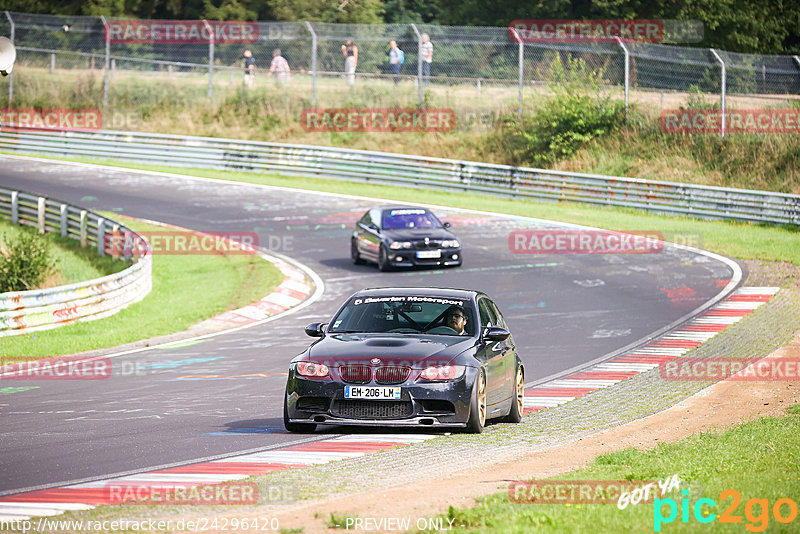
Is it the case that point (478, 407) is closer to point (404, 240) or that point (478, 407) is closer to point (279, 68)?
point (404, 240)

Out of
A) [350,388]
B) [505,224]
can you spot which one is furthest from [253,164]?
[350,388]

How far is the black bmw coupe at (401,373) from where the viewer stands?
1049cm

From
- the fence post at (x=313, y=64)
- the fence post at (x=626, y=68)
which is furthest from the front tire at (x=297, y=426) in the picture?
the fence post at (x=313, y=64)

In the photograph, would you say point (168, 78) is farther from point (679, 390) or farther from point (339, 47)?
point (679, 390)

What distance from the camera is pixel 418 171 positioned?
3928 cm

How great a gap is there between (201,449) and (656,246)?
65.3 ft

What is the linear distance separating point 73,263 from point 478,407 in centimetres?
1957

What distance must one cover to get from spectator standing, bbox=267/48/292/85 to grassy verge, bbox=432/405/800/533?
116 feet

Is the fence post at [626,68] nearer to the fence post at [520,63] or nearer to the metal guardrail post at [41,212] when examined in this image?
the fence post at [520,63]

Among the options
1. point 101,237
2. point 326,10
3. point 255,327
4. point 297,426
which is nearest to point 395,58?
point 101,237

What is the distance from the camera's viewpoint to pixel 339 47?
1683 inches

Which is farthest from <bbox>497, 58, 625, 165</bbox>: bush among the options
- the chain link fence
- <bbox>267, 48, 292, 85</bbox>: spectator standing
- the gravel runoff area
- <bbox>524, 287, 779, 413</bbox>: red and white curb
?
the gravel runoff area

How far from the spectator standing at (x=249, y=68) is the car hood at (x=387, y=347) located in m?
35.4

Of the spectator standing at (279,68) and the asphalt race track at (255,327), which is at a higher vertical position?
the spectator standing at (279,68)
